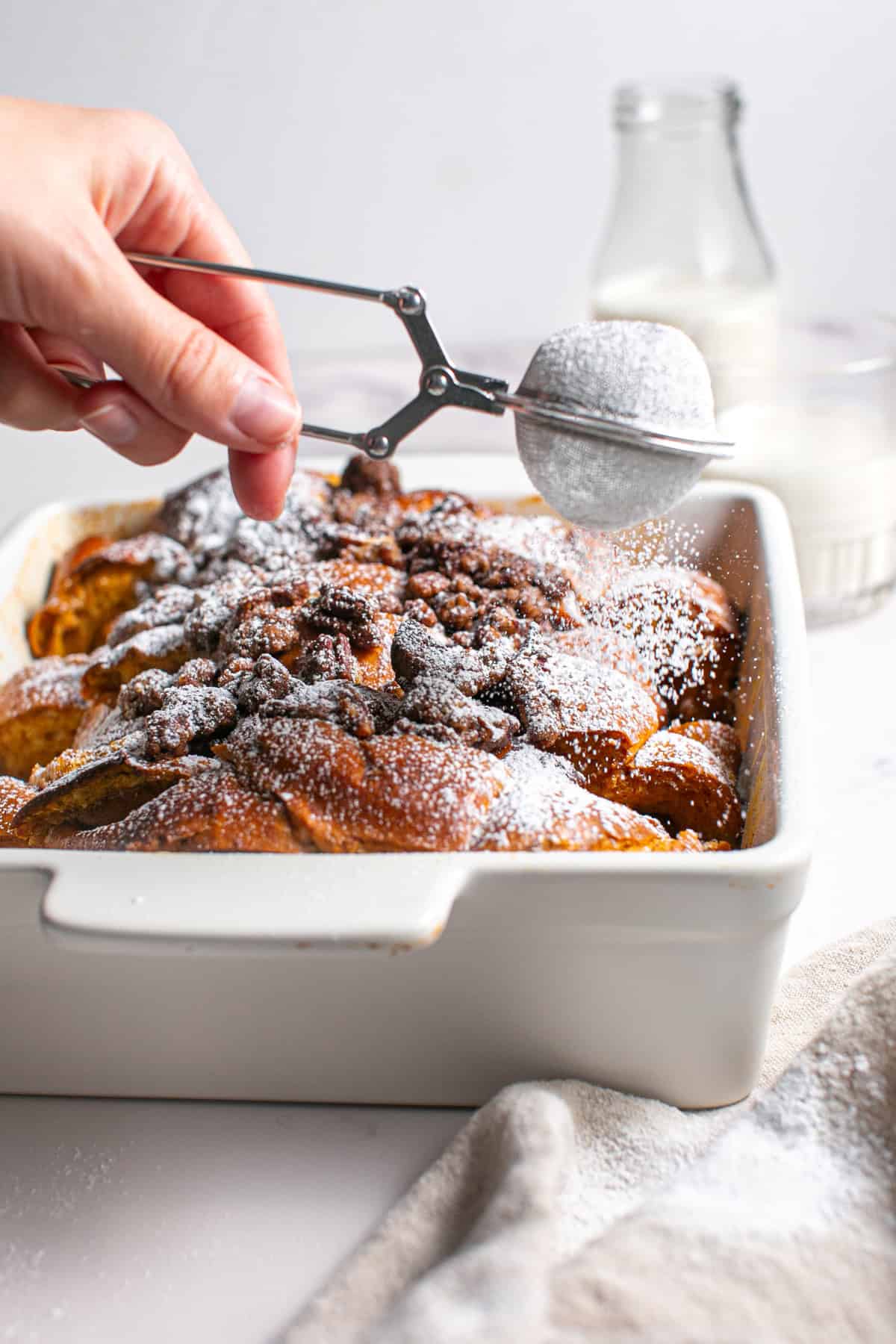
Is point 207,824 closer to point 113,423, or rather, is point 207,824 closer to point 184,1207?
point 184,1207

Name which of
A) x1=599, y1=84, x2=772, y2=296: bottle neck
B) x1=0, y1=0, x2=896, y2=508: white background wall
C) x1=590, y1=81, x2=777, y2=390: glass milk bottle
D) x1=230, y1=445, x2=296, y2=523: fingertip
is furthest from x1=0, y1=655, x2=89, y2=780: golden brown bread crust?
x1=0, y1=0, x2=896, y2=508: white background wall

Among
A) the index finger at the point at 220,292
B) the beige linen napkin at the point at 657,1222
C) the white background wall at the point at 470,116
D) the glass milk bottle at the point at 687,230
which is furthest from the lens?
the white background wall at the point at 470,116

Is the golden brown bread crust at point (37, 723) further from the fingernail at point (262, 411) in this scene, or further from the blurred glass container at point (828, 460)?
the blurred glass container at point (828, 460)

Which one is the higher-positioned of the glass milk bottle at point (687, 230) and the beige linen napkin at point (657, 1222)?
the glass milk bottle at point (687, 230)

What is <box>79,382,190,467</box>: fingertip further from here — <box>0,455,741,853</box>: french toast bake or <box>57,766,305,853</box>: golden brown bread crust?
<box>57,766,305,853</box>: golden brown bread crust

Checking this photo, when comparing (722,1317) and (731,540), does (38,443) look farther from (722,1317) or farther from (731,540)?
(722,1317)

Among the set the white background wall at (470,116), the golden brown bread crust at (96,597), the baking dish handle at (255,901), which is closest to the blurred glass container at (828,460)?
the golden brown bread crust at (96,597)
